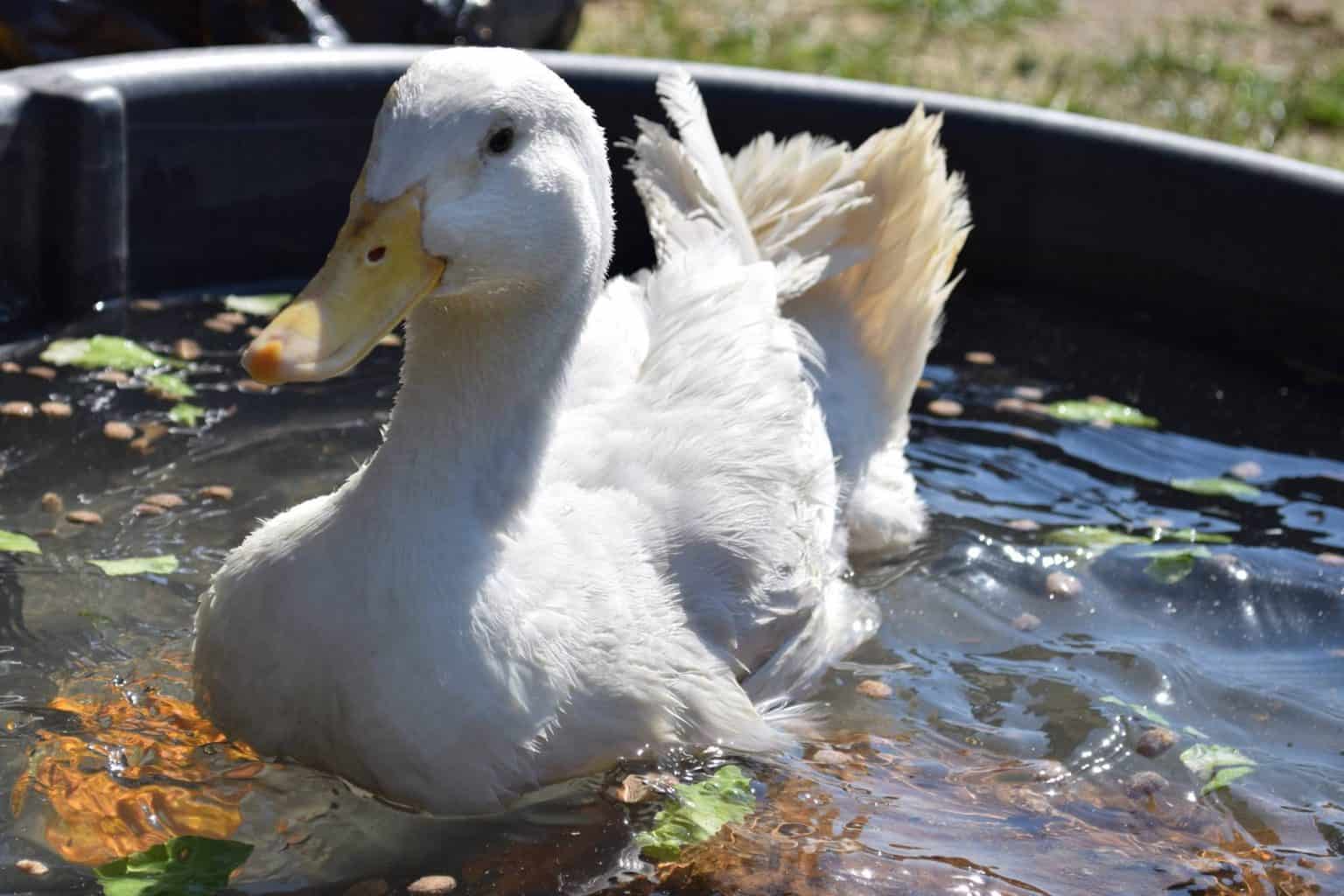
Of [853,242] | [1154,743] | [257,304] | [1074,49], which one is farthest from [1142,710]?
[1074,49]

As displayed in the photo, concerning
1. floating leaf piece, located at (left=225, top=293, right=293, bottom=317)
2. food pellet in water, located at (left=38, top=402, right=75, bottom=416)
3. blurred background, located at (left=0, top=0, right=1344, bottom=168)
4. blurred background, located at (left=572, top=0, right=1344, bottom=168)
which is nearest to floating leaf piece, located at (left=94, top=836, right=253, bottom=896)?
food pellet in water, located at (left=38, top=402, right=75, bottom=416)

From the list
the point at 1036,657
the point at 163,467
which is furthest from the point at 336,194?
the point at 1036,657

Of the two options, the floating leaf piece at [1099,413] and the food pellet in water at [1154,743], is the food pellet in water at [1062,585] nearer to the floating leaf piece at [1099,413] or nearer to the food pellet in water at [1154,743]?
the food pellet in water at [1154,743]

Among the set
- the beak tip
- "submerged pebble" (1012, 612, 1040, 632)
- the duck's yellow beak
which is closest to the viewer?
the beak tip

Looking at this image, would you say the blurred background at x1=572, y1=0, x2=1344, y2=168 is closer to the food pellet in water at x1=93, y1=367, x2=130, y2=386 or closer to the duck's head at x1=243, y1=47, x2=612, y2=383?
the food pellet in water at x1=93, y1=367, x2=130, y2=386

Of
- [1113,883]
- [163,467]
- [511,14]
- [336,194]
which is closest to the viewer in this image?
[1113,883]

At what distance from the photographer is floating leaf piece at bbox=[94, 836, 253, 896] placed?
9.32 ft

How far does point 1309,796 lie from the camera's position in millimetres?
3492

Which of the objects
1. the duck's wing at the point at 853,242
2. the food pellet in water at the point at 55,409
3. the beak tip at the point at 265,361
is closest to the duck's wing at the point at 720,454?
the duck's wing at the point at 853,242

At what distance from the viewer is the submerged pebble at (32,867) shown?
287 cm

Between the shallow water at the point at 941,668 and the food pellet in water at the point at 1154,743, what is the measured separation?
0.03 metres

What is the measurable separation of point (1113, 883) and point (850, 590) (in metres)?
1.14

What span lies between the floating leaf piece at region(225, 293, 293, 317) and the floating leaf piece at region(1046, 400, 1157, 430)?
2223 millimetres

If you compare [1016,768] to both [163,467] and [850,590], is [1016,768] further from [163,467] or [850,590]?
[163,467]
